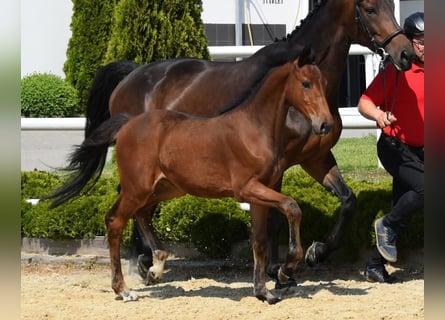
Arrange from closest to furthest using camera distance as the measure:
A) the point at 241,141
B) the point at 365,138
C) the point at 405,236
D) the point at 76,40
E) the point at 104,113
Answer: the point at 241,141 < the point at 405,236 < the point at 104,113 < the point at 365,138 < the point at 76,40

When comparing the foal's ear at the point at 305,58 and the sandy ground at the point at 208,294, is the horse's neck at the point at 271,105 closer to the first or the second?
the foal's ear at the point at 305,58

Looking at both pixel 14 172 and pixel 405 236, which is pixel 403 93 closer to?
pixel 405 236

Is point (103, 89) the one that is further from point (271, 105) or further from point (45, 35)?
point (45, 35)

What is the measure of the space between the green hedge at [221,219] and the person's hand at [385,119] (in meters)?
1.35

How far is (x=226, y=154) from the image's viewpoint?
5246 mm

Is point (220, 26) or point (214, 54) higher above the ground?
point (220, 26)

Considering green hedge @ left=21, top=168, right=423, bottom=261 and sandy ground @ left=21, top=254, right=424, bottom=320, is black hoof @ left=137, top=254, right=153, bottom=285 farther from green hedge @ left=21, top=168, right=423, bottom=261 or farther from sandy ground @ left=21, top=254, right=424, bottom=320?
green hedge @ left=21, top=168, right=423, bottom=261

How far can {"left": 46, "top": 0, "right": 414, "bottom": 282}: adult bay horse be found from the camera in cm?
550

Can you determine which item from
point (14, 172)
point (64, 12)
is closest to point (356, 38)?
point (14, 172)

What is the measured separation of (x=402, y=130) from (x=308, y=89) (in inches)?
48.1

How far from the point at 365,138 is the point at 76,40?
5854mm

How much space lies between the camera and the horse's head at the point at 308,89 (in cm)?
487

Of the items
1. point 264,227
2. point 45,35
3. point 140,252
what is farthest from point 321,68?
point 45,35

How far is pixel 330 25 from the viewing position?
5.68 metres
